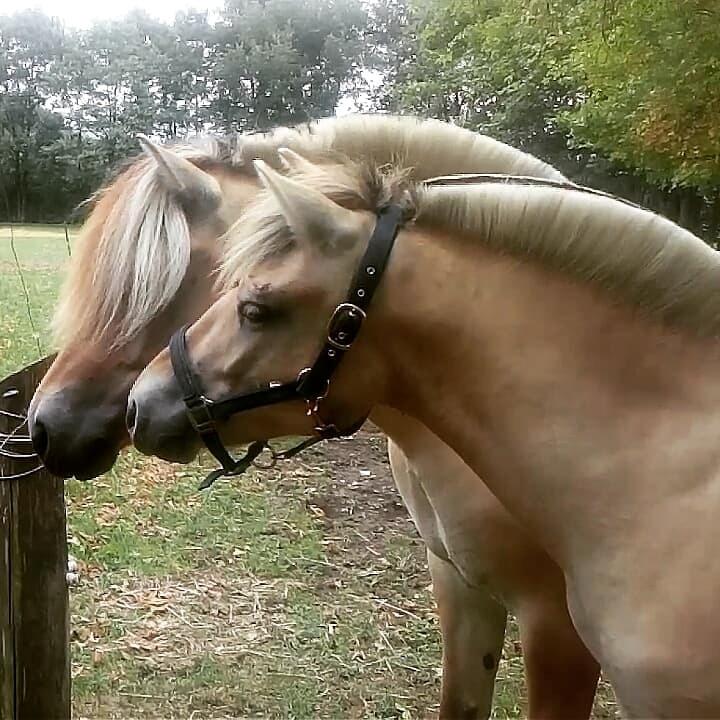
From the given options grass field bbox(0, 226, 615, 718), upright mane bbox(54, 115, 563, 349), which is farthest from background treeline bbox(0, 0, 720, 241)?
upright mane bbox(54, 115, 563, 349)

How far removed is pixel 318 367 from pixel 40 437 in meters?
0.71

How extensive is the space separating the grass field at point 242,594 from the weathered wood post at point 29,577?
295mm

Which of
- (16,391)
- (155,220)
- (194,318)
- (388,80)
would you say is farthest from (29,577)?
(388,80)

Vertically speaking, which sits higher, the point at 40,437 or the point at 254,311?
the point at 254,311

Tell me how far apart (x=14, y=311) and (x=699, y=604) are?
3648mm

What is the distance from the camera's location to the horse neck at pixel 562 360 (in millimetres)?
1303

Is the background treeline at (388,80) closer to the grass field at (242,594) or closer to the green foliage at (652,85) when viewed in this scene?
the green foliage at (652,85)

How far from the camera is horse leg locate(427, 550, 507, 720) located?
2088mm

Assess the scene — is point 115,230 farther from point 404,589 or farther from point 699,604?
point 404,589

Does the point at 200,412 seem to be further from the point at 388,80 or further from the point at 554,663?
the point at 388,80

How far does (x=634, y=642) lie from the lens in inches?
49.7

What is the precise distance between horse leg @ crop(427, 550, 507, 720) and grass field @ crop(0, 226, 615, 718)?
0.52 meters

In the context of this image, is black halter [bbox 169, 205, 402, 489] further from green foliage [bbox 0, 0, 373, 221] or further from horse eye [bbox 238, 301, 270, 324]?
green foliage [bbox 0, 0, 373, 221]

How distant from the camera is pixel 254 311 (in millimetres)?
1280
